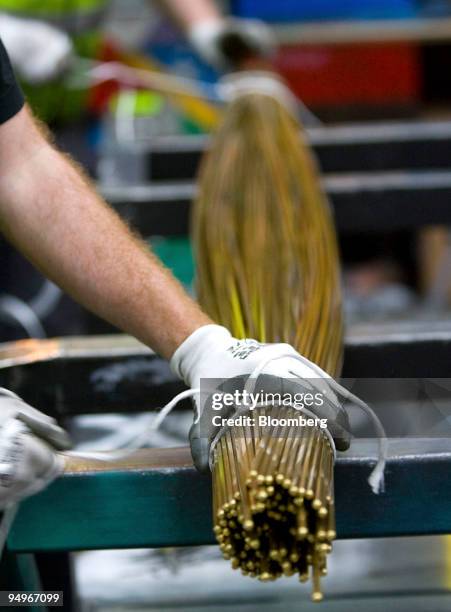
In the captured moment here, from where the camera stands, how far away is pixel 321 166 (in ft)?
9.87

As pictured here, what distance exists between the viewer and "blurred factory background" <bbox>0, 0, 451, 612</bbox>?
1.61m

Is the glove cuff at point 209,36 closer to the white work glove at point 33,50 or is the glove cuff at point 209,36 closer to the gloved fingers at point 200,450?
the white work glove at point 33,50

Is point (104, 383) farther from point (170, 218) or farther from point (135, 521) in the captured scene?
point (170, 218)

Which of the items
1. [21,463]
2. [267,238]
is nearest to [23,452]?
[21,463]

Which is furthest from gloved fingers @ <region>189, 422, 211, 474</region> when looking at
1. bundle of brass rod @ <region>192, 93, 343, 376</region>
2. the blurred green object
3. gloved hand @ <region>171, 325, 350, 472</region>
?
the blurred green object

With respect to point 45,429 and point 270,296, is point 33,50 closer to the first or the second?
point 270,296

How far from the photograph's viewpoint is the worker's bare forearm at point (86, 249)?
1.32m

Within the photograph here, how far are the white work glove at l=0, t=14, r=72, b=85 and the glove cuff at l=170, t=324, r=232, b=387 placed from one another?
1.72 m

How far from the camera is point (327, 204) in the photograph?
7.95 ft

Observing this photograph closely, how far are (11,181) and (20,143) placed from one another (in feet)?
0.18

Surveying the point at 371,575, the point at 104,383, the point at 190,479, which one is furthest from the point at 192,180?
the point at 190,479

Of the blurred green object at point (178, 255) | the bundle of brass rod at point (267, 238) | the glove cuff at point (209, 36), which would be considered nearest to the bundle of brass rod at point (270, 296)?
the bundle of brass rod at point (267, 238)

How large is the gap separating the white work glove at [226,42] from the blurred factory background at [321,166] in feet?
0.57

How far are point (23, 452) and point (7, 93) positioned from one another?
517mm
